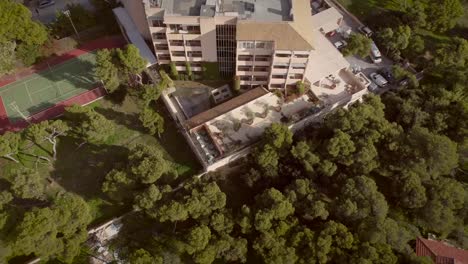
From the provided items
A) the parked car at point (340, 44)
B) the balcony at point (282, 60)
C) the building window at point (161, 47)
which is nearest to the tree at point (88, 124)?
the building window at point (161, 47)

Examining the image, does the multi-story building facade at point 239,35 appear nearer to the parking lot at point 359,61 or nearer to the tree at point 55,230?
the parking lot at point 359,61

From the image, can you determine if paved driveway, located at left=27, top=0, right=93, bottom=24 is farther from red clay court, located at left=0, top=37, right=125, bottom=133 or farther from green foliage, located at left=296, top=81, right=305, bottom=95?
green foliage, located at left=296, top=81, right=305, bottom=95

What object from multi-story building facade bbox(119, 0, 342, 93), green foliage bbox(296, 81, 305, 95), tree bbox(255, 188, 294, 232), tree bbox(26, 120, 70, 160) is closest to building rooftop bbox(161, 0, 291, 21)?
multi-story building facade bbox(119, 0, 342, 93)

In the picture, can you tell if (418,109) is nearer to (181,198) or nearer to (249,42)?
(249,42)

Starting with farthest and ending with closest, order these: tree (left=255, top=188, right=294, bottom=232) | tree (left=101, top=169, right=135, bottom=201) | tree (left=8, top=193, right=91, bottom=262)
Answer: tree (left=101, top=169, right=135, bottom=201) → tree (left=255, top=188, right=294, bottom=232) → tree (left=8, top=193, right=91, bottom=262)

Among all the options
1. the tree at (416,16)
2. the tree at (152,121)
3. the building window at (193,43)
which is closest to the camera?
the tree at (152,121)

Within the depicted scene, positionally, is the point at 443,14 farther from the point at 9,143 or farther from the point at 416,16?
the point at 9,143

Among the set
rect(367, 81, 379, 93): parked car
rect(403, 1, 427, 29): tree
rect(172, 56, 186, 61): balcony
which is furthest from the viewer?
rect(403, 1, 427, 29): tree
